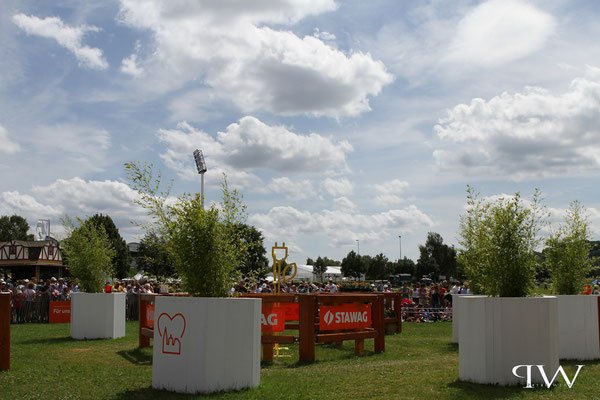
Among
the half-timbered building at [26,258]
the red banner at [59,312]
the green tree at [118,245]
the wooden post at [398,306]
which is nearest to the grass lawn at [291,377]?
the wooden post at [398,306]

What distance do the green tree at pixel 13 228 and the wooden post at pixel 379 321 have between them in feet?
302

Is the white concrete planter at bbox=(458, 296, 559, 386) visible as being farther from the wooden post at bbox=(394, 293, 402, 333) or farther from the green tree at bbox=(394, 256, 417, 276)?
the green tree at bbox=(394, 256, 417, 276)

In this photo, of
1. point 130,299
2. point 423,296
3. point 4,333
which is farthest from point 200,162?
point 4,333

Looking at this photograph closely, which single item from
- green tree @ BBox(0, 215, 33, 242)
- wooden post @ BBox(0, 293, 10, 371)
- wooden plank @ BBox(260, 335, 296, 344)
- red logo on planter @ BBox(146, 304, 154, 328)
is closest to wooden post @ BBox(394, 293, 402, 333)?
wooden plank @ BBox(260, 335, 296, 344)

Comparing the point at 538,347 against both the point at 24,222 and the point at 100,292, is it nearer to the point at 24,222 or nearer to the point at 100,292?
the point at 100,292

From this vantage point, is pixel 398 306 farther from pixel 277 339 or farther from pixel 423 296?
pixel 277 339

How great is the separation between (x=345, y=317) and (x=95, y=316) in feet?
24.2

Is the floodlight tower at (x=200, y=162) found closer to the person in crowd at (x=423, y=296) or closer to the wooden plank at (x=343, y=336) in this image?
the person in crowd at (x=423, y=296)

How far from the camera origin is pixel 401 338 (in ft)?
54.7

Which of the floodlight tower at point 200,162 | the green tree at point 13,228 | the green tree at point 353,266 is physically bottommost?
the green tree at point 353,266

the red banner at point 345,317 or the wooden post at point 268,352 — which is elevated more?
the red banner at point 345,317

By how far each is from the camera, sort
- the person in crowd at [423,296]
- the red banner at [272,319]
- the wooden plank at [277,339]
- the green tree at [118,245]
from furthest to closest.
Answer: the green tree at [118,245] → the person in crowd at [423,296] → the red banner at [272,319] → the wooden plank at [277,339]

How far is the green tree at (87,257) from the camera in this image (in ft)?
51.8

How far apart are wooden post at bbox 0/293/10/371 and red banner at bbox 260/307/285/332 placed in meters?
4.88
